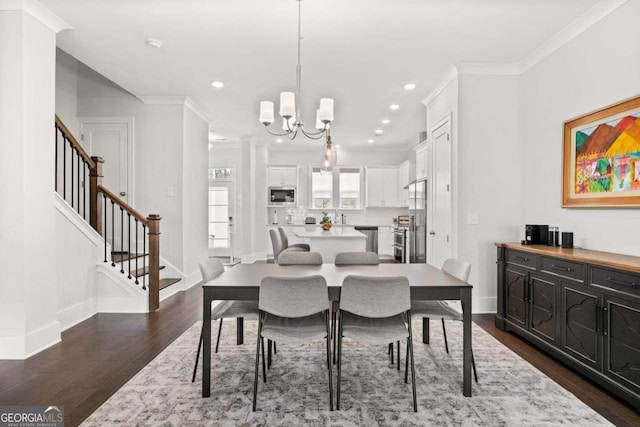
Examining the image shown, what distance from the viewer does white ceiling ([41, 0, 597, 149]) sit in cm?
311

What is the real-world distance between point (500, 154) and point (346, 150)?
5.66 meters

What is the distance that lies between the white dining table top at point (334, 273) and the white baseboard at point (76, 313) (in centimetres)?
207

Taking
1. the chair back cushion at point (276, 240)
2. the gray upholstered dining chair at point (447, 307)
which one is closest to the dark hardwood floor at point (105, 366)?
the gray upholstered dining chair at point (447, 307)

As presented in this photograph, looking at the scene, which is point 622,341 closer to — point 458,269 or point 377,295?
point 458,269

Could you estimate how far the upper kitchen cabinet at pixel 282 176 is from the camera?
9.48m

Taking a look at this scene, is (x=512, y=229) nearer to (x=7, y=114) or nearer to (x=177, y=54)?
(x=177, y=54)

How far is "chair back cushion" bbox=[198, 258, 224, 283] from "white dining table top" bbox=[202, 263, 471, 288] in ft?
0.32

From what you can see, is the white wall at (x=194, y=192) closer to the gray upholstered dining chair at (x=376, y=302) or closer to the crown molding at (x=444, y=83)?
the crown molding at (x=444, y=83)

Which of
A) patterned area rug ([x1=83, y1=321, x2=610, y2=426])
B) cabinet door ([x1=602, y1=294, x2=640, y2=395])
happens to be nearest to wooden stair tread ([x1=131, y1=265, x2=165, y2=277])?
patterned area rug ([x1=83, y1=321, x2=610, y2=426])

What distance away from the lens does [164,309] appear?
454cm

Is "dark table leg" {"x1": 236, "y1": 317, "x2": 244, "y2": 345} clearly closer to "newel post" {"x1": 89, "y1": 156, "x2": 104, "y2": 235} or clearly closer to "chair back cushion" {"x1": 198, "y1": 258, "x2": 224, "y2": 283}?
"chair back cushion" {"x1": 198, "y1": 258, "x2": 224, "y2": 283}

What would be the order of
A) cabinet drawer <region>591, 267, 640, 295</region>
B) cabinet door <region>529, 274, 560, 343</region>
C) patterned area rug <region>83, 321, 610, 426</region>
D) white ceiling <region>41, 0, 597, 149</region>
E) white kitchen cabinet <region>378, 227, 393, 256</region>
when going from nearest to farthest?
patterned area rug <region>83, 321, 610, 426</region> → cabinet drawer <region>591, 267, 640, 295</region> → cabinet door <region>529, 274, 560, 343</region> → white ceiling <region>41, 0, 597, 149</region> → white kitchen cabinet <region>378, 227, 393, 256</region>

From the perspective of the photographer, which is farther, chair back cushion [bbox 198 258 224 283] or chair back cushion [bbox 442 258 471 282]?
chair back cushion [bbox 198 258 224 283]

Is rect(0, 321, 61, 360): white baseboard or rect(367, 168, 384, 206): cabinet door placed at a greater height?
rect(367, 168, 384, 206): cabinet door
